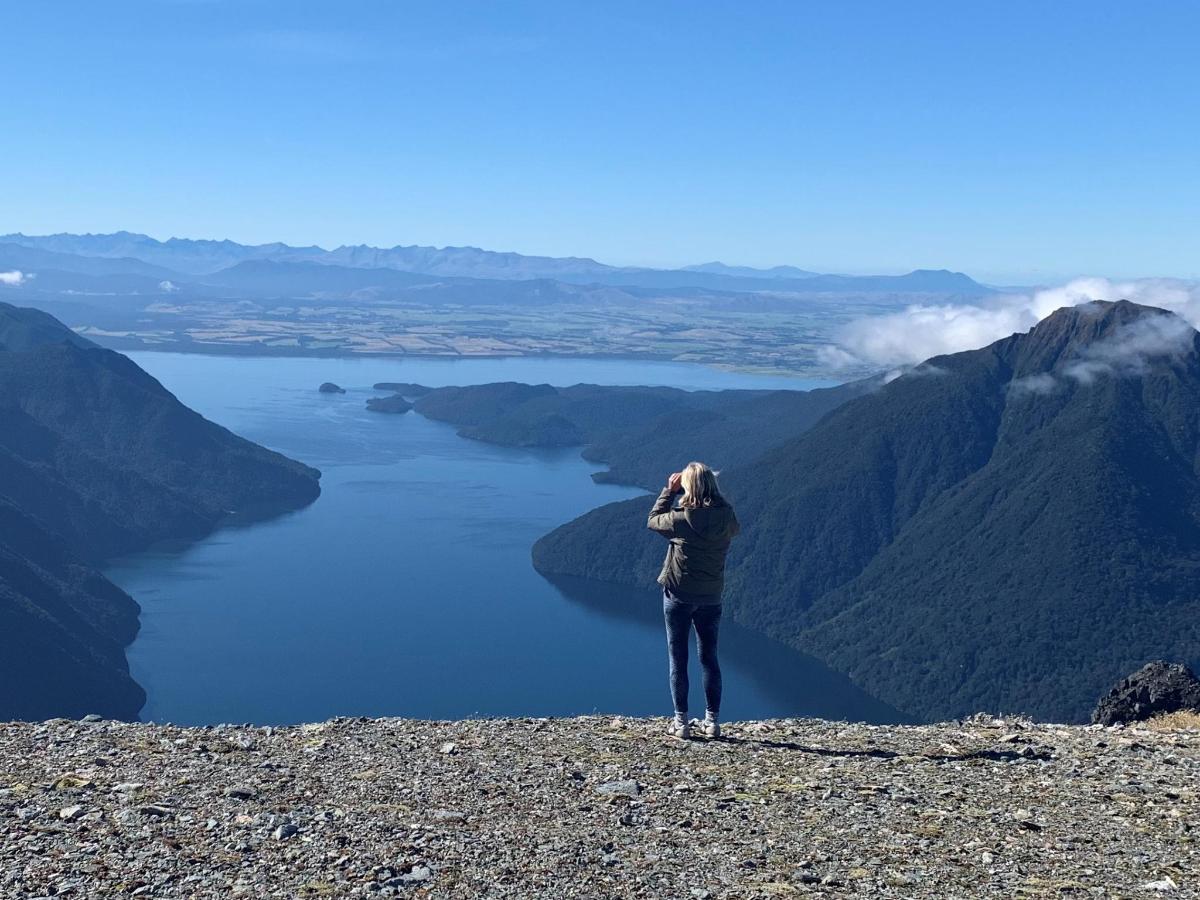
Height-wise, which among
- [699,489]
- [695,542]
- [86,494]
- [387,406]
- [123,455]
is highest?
[699,489]

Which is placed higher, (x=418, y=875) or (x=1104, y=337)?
(x=1104, y=337)

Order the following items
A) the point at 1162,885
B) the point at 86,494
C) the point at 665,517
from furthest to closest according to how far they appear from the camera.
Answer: the point at 86,494, the point at 665,517, the point at 1162,885

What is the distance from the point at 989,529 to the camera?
93250 mm

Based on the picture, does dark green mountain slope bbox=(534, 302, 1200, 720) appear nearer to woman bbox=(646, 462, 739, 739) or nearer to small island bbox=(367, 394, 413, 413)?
woman bbox=(646, 462, 739, 739)

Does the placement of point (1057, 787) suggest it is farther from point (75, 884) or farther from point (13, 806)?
point (13, 806)

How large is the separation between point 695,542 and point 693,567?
0.90ft

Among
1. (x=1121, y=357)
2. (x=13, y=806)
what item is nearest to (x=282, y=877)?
(x=13, y=806)

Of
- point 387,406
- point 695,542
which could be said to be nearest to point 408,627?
point 695,542

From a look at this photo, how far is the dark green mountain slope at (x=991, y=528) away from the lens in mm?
76375

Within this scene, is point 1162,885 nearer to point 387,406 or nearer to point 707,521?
point 707,521

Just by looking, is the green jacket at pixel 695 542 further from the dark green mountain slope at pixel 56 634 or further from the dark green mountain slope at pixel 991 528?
the dark green mountain slope at pixel 991 528

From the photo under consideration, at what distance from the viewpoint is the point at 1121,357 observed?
344 ft

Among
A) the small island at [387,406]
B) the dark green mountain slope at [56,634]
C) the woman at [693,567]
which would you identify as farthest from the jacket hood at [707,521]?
the small island at [387,406]

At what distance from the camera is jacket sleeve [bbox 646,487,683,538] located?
1108 cm
